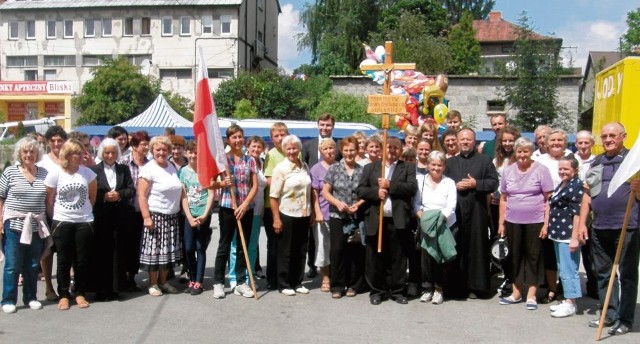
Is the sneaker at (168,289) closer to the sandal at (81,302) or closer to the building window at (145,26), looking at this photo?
the sandal at (81,302)

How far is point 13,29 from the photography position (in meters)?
48.6

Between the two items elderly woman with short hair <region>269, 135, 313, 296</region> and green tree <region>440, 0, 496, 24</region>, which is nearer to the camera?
elderly woman with short hair <region>269, 135, 313, 296</region>

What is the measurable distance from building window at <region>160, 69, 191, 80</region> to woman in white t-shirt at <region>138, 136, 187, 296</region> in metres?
40.0

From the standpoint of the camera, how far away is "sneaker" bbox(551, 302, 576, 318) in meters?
6.52

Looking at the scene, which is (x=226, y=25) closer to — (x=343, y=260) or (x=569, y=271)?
(x=343, y=260)

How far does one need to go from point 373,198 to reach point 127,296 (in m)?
2.98

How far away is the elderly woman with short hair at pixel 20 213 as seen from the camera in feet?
21.3

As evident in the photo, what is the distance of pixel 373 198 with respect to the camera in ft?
22.8

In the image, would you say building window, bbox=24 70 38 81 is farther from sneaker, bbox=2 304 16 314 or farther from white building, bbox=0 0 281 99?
sneaker, bbox=2 304 16 314

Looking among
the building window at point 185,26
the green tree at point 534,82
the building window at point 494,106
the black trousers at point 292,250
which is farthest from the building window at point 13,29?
the black trousers at point 292,250

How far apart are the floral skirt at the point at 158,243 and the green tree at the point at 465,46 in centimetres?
3863

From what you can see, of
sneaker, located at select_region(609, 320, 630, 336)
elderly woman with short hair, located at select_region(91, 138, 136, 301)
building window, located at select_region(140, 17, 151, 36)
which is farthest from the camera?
building window, located at select_region(140, 17, 151, 36)

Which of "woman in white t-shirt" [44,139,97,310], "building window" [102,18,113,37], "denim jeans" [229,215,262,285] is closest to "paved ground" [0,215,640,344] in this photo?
"denim jeans" [229,215,262,285]

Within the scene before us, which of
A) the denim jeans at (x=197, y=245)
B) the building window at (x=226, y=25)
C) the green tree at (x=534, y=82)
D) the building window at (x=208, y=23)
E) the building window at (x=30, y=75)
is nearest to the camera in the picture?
the denim jeans at (x=197, y=245)
